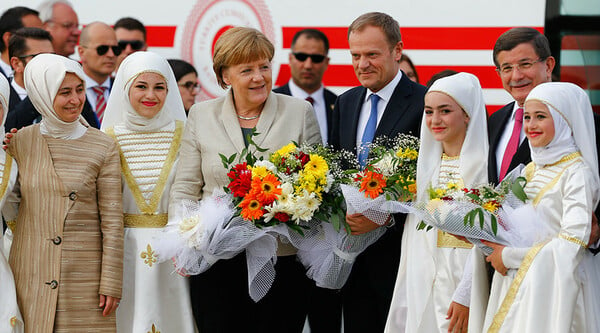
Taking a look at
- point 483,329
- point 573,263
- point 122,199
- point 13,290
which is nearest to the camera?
point 573,263

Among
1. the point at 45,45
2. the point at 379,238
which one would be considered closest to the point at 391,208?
the point at 379,238

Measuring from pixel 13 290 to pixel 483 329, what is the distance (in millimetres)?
2216

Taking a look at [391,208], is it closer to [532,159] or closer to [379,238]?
[379,238]

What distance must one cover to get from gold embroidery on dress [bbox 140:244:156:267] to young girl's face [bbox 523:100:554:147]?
1.98 metres

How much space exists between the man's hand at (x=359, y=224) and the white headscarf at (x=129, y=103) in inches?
47.4

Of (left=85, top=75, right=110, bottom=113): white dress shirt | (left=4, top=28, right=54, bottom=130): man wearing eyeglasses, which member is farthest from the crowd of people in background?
(left=85, top=75, right=110, bottom=113): white dress shirt

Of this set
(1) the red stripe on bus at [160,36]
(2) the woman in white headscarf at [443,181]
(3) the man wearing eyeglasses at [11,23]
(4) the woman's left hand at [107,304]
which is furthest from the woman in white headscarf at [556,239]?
(3) the man wearing eyeglasses at [11,23]

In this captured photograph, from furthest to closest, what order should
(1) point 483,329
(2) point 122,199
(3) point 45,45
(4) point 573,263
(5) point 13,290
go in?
(3) point 45,45 → (2) point 122,199 → (5) point 13,290 → (1) point 483,329 → (4) point 573,263

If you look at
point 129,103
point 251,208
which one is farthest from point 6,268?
point 251,208

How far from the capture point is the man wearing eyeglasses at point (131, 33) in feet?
21.7

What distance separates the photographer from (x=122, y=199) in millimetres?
4766

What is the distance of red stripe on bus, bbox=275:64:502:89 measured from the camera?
640 cm

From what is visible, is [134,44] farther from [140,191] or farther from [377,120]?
[377,120]

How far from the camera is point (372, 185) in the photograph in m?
4.32
